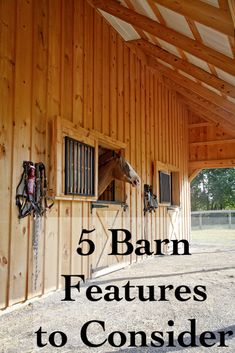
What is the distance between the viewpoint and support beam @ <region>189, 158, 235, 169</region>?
8805 mm

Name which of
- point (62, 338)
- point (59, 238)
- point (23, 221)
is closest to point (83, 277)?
point (59, 238)

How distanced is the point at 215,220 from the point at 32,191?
Answer: 12.1 metres

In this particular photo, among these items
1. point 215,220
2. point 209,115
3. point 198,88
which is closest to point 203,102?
point 198,88

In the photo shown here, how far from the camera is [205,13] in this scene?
2.99 meters

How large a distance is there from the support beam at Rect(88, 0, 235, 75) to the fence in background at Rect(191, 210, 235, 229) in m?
10.8

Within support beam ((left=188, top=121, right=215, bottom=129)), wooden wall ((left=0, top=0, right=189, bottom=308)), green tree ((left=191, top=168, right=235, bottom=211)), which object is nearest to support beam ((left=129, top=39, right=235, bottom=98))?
wooden wall ((left=0, top=0, right=189, bottom=308))

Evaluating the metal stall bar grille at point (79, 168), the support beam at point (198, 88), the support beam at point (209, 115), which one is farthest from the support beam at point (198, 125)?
the metal stall bar grille at point (79, 168)

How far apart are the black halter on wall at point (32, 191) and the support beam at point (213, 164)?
6450 mm

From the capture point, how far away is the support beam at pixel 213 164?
8805 millimetres

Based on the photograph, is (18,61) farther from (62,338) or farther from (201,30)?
(62,338)

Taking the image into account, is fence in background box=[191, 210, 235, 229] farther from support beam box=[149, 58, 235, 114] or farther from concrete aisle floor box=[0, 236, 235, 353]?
concrete aisle floor box=[0, 236, 235, 353]

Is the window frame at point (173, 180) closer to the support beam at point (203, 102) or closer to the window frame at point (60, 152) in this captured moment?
the support beam at point (203, 102)

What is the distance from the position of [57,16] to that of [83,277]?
126 inches

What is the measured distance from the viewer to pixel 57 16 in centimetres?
390
